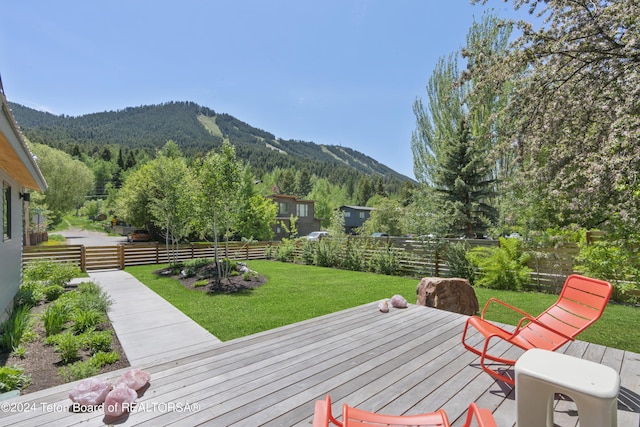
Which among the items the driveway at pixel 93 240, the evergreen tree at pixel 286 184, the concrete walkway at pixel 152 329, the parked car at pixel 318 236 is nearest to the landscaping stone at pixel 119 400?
the concrete walkway at pixel 152 329

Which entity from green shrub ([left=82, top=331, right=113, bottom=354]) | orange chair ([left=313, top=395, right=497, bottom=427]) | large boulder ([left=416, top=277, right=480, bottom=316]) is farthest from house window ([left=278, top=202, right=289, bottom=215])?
orange chair ([left=313, top=395, right=497, bottom=427])

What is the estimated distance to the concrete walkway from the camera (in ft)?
13.3

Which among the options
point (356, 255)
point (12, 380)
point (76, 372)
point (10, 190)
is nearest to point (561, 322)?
point (76, 372)

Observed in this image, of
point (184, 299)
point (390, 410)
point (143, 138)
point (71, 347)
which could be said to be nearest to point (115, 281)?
point (184, 299)

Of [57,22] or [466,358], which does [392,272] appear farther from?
[57,22]

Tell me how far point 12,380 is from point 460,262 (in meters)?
9.21

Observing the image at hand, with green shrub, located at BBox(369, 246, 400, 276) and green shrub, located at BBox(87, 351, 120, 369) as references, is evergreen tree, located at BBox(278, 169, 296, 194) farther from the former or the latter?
green shrub, located at BBox(87, 351, 120, 369)

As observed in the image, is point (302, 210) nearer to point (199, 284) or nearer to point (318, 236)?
point (318, 236)

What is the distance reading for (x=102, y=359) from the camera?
3668 millimetres

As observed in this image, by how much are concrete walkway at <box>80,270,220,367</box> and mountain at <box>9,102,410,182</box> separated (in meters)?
58.7

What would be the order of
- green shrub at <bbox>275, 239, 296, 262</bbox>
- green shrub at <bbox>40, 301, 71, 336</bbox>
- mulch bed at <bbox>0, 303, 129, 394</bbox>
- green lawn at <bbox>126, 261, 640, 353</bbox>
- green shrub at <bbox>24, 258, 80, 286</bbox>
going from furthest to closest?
green shrub at <bbox>275, 239, 296, 262</bbox>, green shrub at <bbox>24, 258, 80, 286</bbox>, green lawn at <bbox>126, 261, 640, 353</bbox>, green shrub at <bbox>40, 301, 71, 336</bbox>, mulch bed at <bbox>0, 303, 129, 394</bbox>

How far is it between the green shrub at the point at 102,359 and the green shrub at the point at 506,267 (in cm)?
808

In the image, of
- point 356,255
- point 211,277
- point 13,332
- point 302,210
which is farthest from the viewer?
point 302,210

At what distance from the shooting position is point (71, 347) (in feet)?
12.2
